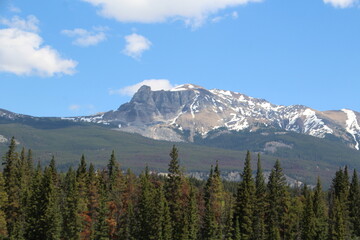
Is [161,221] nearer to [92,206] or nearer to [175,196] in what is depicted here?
[175,196]

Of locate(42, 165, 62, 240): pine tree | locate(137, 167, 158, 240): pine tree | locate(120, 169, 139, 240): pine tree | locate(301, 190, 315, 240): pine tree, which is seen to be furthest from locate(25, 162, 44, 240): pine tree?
locate(301, 190, 315, 240): pine tree

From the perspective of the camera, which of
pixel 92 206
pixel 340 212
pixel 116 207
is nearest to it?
pixel 92 206

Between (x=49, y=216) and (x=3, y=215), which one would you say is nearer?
(x=49, y=216)

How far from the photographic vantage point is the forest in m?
118

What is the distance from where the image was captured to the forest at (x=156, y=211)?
11788cm

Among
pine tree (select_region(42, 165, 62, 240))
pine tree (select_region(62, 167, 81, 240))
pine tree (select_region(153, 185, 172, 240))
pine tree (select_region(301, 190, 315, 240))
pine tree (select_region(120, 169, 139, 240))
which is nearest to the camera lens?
pine tree (select_region(42, 165, 62, 240))

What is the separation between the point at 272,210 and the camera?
137125 millimetres

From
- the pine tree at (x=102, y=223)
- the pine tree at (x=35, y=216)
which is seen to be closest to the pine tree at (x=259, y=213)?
the pine tree at (x=102, y=223)

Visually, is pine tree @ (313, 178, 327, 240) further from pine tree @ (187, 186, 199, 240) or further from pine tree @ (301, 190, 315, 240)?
pine tree @ (187, 186, 199, 240)

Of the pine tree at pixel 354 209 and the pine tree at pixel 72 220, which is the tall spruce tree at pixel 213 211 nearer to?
the pine tree at pixel 72 220

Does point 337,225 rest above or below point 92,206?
above

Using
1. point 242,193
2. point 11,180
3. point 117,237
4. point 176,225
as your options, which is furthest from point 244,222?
point 11,180

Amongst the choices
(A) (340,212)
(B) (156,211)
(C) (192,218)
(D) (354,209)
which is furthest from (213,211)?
(D) (354,209)

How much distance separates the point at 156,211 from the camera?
404 ft
